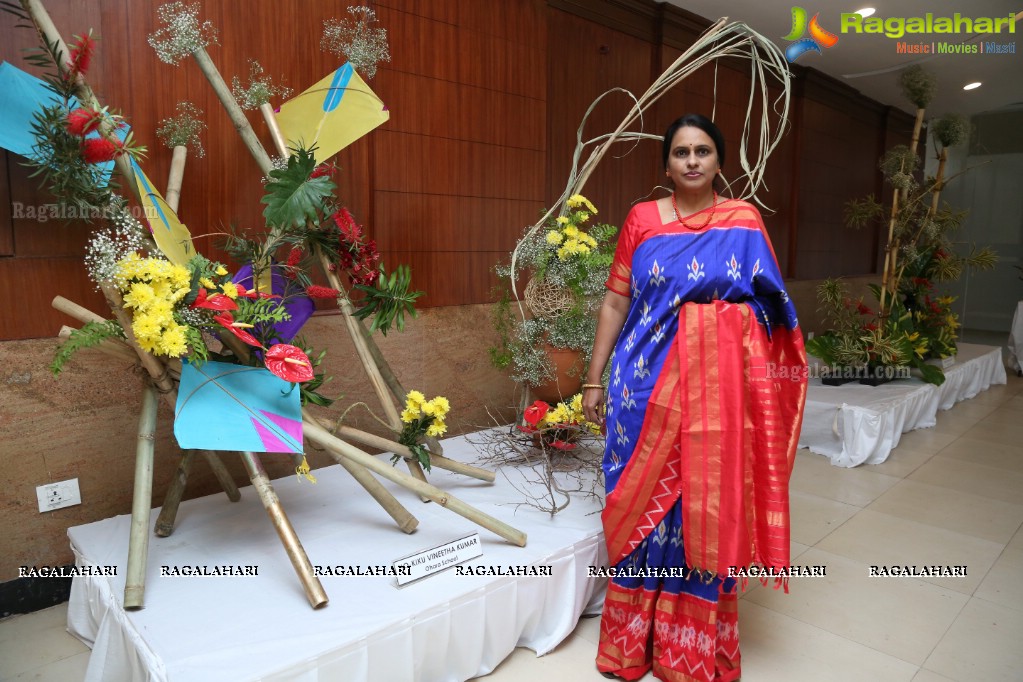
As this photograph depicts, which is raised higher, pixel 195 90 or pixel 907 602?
pixel 195 90

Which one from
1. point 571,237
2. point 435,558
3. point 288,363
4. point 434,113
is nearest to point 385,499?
point 435,558

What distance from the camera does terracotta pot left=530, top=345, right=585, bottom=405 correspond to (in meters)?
2.90

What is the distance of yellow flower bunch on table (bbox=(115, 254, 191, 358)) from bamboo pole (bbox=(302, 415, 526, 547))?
430 millimetres

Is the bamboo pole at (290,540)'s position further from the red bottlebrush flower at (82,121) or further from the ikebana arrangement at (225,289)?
the red bottlebrush flower at (82,121)

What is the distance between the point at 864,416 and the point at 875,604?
1659 millimetres

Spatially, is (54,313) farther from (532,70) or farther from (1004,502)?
(1004,502)

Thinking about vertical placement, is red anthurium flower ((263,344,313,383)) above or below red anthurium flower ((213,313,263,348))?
below

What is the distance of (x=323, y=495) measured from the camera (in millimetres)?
2461

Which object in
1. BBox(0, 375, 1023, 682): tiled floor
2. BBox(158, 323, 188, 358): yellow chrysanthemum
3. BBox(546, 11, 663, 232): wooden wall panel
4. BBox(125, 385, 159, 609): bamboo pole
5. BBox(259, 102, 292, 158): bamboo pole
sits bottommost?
BBox(0, 375, 1023, 682): tiled floor

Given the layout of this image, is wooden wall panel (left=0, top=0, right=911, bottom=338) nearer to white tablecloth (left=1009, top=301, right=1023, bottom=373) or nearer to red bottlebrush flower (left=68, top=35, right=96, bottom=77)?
red bottlebrush flower (left=68, top=35, right=96, bottom=77)

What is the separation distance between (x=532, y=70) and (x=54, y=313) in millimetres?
2486

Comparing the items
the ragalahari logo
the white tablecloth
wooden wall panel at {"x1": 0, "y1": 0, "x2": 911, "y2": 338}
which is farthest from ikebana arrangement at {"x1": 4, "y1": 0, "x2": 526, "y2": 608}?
the white tablecloth

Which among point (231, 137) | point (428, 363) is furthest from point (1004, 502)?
point (231, 137)

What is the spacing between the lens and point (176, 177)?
6.94 feet
